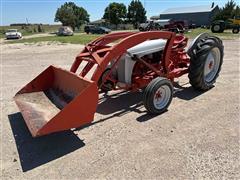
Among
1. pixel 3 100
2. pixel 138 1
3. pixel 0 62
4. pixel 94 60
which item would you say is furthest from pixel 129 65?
pixel 138 1

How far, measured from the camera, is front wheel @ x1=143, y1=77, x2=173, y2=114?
167 inches

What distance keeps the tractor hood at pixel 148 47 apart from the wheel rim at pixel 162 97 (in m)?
0.77

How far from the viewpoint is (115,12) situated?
64.6 meters

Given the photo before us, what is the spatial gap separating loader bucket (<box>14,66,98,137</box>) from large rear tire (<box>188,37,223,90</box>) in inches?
99.5

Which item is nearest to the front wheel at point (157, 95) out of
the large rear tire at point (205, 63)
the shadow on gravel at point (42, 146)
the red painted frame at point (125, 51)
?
the red painted frame at point (125, 51)

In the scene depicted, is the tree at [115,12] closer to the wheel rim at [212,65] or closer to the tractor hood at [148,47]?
the wheel rim at [212,65]

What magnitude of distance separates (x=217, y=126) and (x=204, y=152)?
34.4 inches

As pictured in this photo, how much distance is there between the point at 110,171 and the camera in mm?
2971

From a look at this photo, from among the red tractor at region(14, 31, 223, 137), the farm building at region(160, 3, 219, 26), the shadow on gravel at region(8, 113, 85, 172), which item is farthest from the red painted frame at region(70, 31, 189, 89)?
the farm building at region(160, 3, 219, 26)

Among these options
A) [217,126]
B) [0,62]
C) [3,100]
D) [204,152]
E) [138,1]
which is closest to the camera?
[204,152]

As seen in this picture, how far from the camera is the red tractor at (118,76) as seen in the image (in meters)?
3.46

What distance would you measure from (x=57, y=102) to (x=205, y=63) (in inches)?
125

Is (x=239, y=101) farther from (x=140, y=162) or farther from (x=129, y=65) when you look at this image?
(x=140, y=162)

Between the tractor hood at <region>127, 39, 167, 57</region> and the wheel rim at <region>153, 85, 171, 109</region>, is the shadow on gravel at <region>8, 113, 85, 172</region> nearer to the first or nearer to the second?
the wheel rim at <region>153, 85, 171, 109</region>
